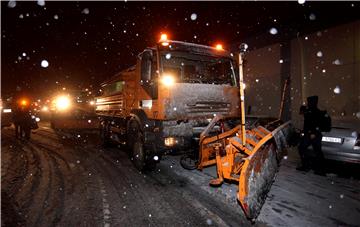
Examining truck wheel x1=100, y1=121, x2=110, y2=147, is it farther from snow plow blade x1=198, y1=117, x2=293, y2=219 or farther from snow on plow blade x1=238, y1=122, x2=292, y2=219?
snow on plow blade x1=238, y1=122, x2=292, y2=219

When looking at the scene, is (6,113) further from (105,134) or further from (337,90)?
(337,90)

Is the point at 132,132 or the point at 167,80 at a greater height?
the point at 167,80

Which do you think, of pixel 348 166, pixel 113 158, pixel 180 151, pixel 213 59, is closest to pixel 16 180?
pixel 113 158

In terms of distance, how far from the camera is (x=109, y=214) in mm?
3932

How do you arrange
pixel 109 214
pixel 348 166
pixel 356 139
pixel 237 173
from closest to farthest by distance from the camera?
1. pixel 109 214
2. pixel 237 173
3. pixel 356 139
4. pixel 348 166

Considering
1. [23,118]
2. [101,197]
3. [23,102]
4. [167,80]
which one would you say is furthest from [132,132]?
[23,102]

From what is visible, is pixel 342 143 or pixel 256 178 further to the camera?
pixel 342 143

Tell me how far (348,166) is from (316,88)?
22.1ft

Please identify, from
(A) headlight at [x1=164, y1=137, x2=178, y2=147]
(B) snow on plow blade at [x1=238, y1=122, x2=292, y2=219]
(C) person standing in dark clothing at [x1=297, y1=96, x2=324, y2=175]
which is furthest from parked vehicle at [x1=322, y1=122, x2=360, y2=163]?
(A) headlight at [x1=164, y1=137, x2=178, y2=147]

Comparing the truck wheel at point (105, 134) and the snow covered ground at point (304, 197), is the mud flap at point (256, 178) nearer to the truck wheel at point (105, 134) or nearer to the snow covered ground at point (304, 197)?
the snow covered ground at point (304, 197)

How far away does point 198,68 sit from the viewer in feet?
20.2

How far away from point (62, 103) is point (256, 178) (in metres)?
16.0

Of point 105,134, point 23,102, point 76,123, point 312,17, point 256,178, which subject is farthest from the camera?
point 76,123

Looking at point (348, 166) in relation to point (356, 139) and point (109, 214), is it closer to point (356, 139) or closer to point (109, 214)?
point (356, 139)
